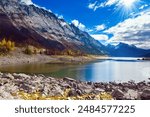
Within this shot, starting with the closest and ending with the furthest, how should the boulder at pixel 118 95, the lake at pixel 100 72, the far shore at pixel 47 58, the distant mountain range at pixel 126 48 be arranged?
the boulder at pixel 118 95, the lake at pixel 100 72, the distant mountain range at pixel 126 48, the far shore at pixel 47 58

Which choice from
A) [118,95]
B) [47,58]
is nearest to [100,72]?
[118,95]

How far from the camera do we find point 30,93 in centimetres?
623

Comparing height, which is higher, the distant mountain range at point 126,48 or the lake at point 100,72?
the distant mountain range at point 126,48

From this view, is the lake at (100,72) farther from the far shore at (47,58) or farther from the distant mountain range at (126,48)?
the far shore at (47,58)

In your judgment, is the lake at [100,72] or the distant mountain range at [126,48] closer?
the lake at [100,72]

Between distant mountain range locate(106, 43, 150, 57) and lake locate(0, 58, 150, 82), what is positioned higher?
distant mountain range locate(106, 43, 150, 57)

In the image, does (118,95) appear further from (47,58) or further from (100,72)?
(47,58)

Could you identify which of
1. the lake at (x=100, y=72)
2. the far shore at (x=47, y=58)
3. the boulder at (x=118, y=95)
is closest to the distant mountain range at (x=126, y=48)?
the lake at (x=100, y=72)

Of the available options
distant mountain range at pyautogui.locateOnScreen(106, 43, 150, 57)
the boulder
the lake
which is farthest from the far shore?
the boulder

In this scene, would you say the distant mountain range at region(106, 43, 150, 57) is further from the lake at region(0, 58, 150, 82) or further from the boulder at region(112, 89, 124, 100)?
the boulder at region(112, 89, 124, 100)

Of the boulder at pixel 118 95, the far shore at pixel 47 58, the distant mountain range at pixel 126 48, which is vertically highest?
the distant mountain range at pixel 126 48

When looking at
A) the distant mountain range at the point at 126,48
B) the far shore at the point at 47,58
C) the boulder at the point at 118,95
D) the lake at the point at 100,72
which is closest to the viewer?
the boulder at the point at 118,95

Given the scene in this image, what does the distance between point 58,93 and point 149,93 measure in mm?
1641

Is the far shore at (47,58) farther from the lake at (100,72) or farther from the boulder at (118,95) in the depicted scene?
the boulder at (118,95)
